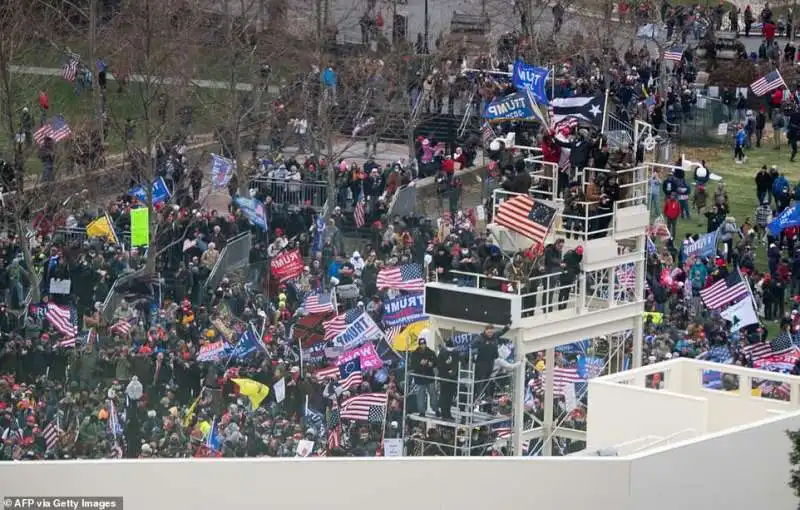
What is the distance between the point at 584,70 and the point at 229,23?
434 inches

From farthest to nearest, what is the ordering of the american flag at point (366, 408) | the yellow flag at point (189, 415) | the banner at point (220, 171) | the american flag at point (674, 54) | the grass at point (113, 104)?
the american flag at point (674, 54) < the grass at point (113, 104) < the banner at point (220, 171) < the yellow flag at point (189, 415) < the american flag at point (366, 408)

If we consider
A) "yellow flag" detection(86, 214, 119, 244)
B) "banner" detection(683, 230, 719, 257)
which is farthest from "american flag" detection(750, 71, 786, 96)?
"yellow flag" detection(86, 214, 119, 244)

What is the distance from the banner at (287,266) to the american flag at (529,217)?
30.5 ft

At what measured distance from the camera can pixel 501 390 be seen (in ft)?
161

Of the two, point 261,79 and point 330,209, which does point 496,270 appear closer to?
point 330,209

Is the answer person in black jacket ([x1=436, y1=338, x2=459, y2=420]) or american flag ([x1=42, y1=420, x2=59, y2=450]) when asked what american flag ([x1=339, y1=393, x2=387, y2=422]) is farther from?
american flag ([x1=42, y1=420, x2=59, y2=450])

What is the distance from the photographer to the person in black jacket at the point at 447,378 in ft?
157

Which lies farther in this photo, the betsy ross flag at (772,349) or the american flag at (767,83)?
the american flag at (767,83)

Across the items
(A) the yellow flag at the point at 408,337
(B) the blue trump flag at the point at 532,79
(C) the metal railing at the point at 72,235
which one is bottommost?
(A) the yellow flag at the point at 408,337

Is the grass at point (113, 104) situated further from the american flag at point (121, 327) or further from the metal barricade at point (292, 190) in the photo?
the american flag at point (121, 327)

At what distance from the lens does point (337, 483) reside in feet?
114

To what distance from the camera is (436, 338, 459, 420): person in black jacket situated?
4772 centimetres

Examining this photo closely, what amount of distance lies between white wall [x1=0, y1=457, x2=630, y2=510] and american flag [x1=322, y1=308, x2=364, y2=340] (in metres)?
16.5

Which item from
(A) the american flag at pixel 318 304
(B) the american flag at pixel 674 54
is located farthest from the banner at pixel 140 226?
(B) the american flag at pixel 674 54
